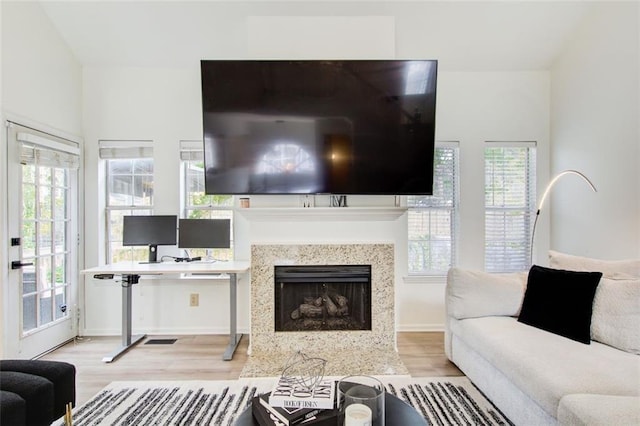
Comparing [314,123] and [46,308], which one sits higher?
[314,123]

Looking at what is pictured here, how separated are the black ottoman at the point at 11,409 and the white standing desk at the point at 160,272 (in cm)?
150

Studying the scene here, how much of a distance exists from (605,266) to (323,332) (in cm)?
219

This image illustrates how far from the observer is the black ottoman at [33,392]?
1.56 m

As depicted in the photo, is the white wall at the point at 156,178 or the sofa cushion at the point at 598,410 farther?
the white wall at the point at 156,178

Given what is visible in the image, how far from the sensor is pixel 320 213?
2.93m

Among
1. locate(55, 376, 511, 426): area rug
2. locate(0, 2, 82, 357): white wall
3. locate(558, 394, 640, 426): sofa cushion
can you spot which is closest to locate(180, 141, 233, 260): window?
locate(0, 2, 82, 357): white wall

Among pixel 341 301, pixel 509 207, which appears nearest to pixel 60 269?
pixel 341 301

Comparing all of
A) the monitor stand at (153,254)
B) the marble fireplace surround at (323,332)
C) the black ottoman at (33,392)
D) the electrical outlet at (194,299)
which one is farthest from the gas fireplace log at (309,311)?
the black ottoman at (33,392)

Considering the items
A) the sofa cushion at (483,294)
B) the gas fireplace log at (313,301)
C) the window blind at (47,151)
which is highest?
the window blind at (47,151)

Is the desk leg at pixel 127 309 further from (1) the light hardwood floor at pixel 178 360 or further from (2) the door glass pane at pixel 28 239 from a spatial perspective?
(2) the door glass pane at pixel 28 239

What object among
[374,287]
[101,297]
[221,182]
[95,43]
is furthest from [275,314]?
[95,43]

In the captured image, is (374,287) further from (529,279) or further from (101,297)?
(101,297)

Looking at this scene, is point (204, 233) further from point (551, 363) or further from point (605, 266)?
point (605, 266)

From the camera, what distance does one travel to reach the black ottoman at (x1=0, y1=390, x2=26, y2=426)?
1.39m
